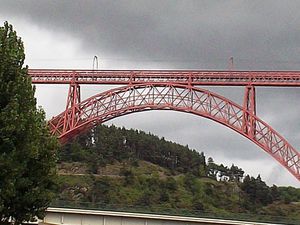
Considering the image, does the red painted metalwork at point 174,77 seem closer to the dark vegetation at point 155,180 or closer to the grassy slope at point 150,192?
the dark vegetation at point 155,180

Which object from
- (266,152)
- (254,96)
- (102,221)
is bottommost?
(102,221)

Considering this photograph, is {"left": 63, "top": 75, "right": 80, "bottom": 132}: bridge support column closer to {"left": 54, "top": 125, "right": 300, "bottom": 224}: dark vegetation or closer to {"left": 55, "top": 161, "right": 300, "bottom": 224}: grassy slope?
{"left": 54, "top": 125, "right": 300, "bottom": 224}: dark vegetation

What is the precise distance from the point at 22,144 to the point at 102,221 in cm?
2028

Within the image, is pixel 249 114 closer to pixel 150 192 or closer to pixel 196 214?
pixel 196 214

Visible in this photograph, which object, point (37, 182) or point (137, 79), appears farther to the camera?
point (137, 79)

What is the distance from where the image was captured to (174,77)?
44.9m

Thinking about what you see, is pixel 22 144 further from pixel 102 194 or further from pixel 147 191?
pixel 147 191

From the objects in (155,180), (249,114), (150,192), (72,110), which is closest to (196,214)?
(249,114)

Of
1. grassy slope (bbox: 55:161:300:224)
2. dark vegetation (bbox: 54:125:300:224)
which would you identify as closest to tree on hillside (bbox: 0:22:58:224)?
dark vegetation (bbox: 54:125:300:224)

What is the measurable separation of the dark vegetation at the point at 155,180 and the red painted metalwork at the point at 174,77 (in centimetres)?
2360

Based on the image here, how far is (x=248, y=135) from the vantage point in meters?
41.7

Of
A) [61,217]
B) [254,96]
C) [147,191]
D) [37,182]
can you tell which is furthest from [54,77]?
[147,191]

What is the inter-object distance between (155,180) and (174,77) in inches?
2250

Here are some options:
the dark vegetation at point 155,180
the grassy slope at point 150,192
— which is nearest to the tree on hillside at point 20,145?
the dark vegetation at point 155,180
